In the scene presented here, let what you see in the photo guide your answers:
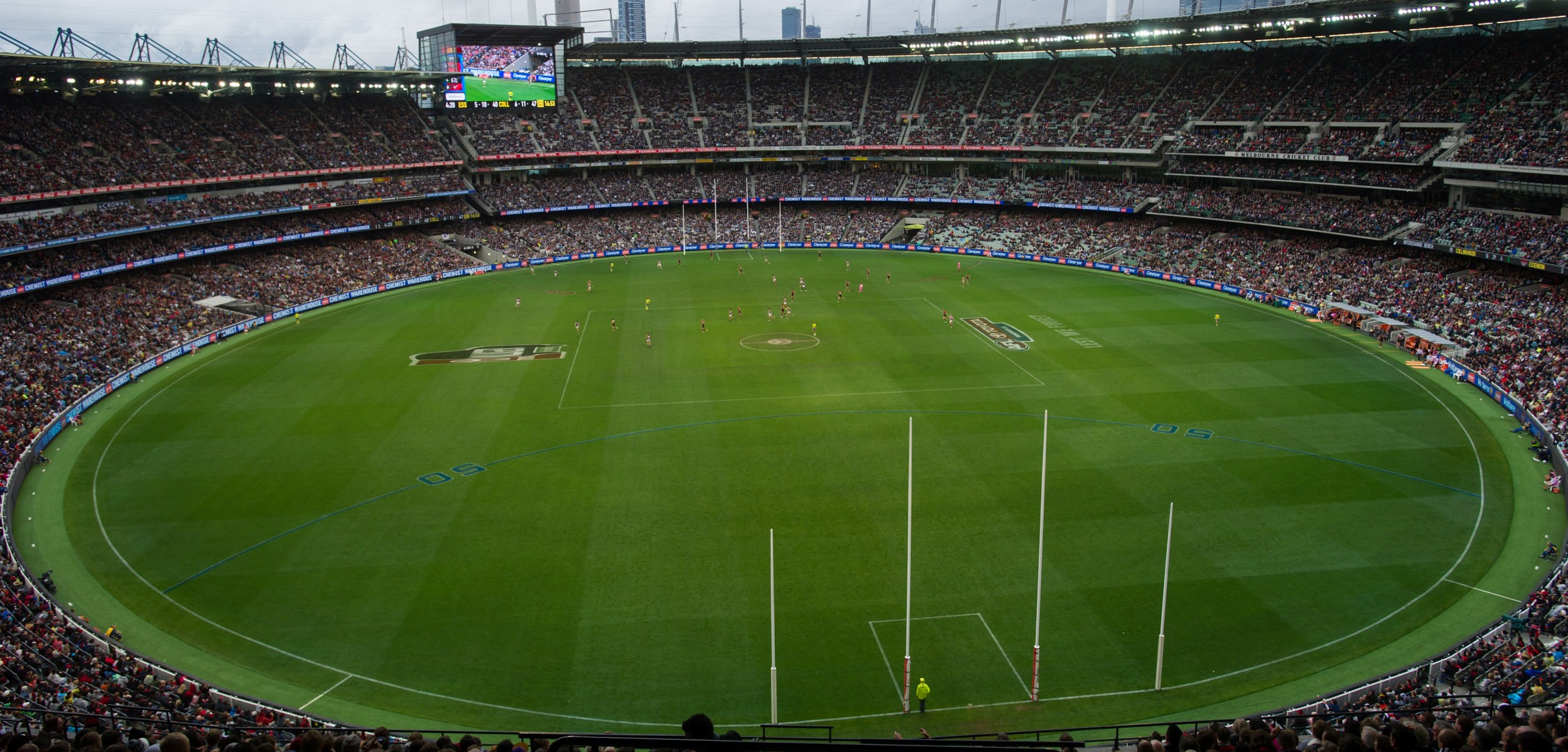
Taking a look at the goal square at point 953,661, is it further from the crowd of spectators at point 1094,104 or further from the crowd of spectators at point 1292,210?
the crowd of spectators at point 1292,210

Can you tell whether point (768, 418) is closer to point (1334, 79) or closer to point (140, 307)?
point (140, 307)

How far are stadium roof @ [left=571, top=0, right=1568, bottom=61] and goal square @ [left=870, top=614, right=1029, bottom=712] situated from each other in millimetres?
62697

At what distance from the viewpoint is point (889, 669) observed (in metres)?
25.7

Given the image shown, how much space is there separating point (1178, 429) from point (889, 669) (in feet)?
79.1

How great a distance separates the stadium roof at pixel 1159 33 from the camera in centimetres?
6644

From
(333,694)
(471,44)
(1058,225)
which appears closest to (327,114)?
(471,44)

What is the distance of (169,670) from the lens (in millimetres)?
25469

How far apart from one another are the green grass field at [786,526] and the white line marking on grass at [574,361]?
0.51 m

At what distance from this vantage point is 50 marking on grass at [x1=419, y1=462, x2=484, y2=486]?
38.7m

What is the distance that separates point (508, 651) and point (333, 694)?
458 centimetres

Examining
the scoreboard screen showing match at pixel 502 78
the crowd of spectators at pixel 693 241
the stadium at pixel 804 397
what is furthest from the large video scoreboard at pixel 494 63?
the crowd of spectators at pixel 693 241

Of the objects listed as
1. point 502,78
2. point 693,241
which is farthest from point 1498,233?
point 502,78

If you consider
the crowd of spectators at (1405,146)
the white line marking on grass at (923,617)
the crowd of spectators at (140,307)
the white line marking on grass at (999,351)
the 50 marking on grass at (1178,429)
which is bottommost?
the white line marking on grass at (923,617)

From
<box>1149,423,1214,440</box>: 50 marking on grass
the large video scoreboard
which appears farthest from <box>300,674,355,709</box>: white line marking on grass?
the large video scoreboard
